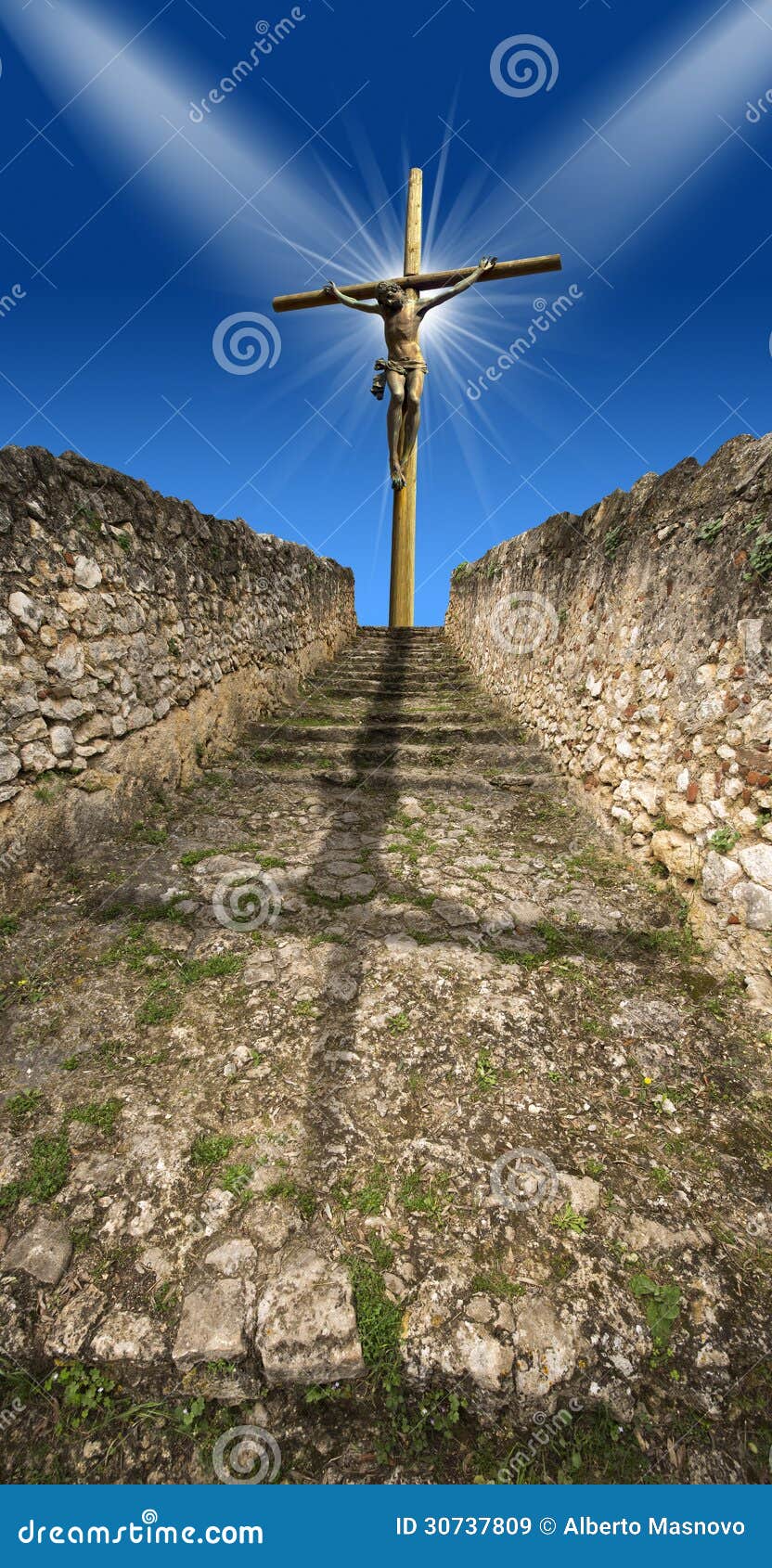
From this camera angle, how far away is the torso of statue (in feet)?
27.3

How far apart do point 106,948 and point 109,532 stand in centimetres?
270

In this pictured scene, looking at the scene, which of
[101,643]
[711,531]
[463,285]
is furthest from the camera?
[463,285]

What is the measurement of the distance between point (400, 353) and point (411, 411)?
0.83 m

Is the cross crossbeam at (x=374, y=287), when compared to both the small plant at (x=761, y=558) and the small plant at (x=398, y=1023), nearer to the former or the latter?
the small plant at (x=761, y=558)

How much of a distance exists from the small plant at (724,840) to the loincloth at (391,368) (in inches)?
311

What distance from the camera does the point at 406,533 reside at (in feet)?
36.8

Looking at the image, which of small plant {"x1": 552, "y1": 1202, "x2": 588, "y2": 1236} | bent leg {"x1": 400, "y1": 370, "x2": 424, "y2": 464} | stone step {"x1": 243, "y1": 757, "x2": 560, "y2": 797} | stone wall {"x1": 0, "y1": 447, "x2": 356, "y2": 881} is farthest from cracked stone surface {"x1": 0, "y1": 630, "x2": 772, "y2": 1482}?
bent leg {"x1": 400, "y1": 370, "x2": 424, "y2": 464}

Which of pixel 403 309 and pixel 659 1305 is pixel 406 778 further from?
pixel 403 309

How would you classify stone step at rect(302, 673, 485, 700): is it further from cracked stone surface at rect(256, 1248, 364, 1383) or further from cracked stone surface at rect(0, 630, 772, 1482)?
cracked stone surface at rect(256, 1248, 364, 1383)

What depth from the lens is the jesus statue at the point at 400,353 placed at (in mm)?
8078

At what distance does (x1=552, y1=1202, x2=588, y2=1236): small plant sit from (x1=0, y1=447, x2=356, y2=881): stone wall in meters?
3.02

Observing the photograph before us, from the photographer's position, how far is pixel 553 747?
209 inches

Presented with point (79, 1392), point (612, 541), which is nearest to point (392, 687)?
point (612, 541)

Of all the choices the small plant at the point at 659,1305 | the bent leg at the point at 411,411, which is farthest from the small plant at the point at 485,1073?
the bent leg at the point at 411,411
